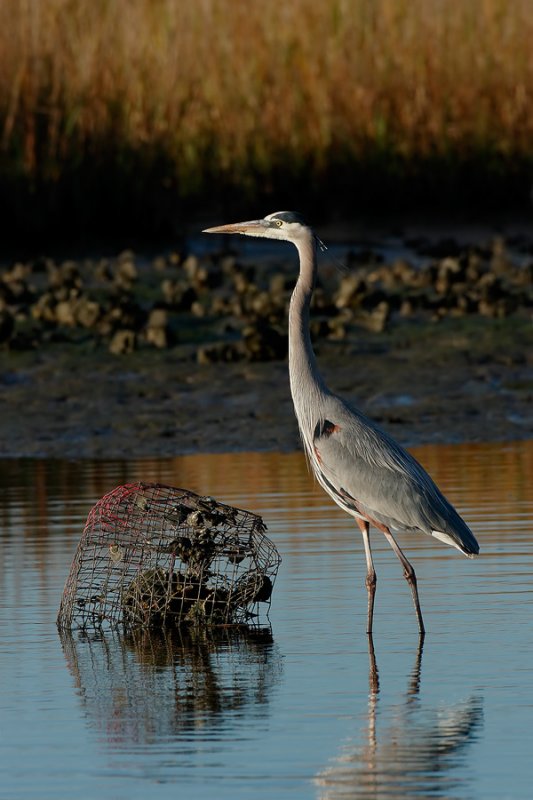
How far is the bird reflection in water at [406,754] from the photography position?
556 centimetres

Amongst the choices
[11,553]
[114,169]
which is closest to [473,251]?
[114,169]

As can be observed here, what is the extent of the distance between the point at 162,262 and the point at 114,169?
59.1 inches

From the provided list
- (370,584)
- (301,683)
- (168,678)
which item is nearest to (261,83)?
(370,584)

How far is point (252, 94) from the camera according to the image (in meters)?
20.2

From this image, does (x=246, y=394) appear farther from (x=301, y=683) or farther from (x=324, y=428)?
(x=301, y=683)

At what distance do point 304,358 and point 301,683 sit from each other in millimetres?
2424

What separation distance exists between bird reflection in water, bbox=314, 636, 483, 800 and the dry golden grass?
43.2ft

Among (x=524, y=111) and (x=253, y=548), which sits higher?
(x=524, y=111)

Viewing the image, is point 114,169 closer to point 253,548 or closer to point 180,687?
point 253,548

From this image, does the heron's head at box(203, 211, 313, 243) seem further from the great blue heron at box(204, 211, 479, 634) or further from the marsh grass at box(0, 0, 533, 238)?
the marsh grass at box(0, 0, 533, 238)

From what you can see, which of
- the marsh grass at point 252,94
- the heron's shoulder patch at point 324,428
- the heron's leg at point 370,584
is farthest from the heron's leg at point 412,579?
the marsh grass at point 252,94

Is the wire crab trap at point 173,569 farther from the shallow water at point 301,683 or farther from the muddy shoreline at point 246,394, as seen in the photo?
the muddy shoreline at point 246,394

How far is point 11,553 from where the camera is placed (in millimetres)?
9500

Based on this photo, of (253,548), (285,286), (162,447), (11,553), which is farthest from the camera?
(285,286)
